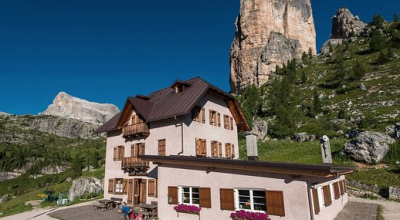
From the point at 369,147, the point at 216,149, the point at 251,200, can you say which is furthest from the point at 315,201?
the point at 369,147

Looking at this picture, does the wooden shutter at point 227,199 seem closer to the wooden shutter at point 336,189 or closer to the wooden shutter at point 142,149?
the wooden shutter at point 336,189

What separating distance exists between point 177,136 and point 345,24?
123 m

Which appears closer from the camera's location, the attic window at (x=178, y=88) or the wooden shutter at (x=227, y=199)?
the wooden shutter at (x=227, y=199)

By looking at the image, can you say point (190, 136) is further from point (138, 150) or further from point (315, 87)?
point (315, 87)

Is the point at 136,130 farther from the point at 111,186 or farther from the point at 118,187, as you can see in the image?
the point at 111,186

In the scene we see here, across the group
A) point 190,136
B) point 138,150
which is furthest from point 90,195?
point 190,136

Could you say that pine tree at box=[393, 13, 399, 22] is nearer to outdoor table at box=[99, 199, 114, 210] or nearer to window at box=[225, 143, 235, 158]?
window at box=[225, 143, 235, 158]

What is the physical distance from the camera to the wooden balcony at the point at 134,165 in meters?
A: 23.5

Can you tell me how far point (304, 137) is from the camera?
151 ft

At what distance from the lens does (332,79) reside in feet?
239

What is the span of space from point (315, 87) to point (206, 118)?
59.1 meters

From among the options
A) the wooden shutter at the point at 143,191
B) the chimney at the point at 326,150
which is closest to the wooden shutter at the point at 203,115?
the wooden shutter at the point at 143,191

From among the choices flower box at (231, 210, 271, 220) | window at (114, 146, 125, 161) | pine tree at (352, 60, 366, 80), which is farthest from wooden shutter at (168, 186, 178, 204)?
pine tree at (352, 60, 366, 80)

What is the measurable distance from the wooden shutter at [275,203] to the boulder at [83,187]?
97.3ft
